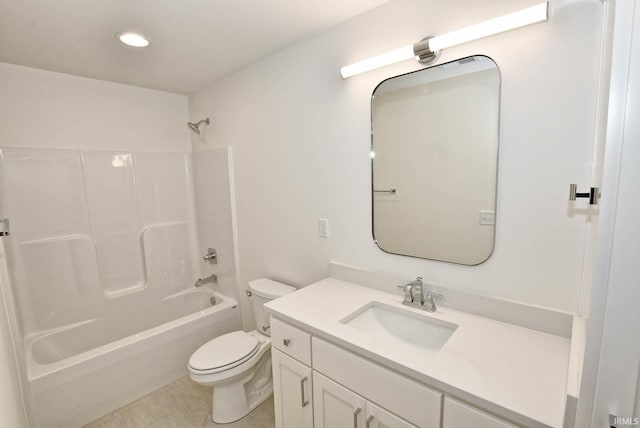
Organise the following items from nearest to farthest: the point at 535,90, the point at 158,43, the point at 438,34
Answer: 1. the point at 535,90
2. the point at 438,34
3. the point at 158,43

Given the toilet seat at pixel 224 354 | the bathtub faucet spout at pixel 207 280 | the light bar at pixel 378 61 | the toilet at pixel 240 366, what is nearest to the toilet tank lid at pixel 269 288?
the toilet at pixel 240 366

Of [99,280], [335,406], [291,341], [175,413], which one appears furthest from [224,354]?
[99,280]

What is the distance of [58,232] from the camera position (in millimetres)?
2248

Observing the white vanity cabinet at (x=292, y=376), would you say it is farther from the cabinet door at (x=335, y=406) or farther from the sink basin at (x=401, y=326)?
the sink basin at (x=401, y=326)

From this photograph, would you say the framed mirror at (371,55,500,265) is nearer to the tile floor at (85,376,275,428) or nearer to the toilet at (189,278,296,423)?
the toilet at (189,278,296,423)

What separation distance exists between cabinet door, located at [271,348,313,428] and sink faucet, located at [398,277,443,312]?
1.85 ft

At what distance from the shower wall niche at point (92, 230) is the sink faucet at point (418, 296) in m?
2.28

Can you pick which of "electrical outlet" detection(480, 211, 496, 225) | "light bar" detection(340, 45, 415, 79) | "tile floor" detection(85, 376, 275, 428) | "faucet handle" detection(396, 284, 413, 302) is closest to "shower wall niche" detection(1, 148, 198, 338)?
"tile floor" detection(85, 376, 275, 428)

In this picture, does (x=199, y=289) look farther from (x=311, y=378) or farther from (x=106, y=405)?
(x=311, y=378)

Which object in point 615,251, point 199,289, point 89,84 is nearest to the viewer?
point 615,251

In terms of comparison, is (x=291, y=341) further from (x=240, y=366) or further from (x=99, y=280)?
(x=99, y=280)

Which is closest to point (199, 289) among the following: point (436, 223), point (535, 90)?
point (436, 223)

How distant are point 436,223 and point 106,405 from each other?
7.73 ft

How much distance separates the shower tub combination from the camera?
1906 millimetres
